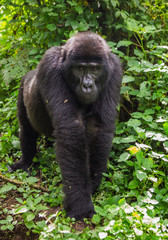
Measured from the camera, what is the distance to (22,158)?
4164 millimetres

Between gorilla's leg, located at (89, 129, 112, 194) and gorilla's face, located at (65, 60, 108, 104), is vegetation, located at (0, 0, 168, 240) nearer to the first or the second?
gorilla's leg, located at (89, 129, 112, 194)

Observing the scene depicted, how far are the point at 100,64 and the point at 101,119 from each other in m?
0.57

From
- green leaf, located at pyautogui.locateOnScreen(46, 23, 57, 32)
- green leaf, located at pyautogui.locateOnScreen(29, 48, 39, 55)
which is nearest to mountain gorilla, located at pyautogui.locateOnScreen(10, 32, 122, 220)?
green leaf, located at pyautogui.locateOnScreen(46, 23, 57, 32)

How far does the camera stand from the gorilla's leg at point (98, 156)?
3150 mm

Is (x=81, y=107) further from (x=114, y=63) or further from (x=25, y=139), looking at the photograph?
(x=25, y=139)

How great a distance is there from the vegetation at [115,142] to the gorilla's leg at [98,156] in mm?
97

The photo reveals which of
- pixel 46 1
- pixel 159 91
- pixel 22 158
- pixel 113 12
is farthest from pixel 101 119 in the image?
pixel 46 1

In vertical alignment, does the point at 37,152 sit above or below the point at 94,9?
below

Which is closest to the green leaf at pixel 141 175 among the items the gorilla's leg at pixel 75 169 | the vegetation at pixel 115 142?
the vegetation at pixel 115 142

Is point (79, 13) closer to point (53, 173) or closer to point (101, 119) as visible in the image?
point (101, 119)

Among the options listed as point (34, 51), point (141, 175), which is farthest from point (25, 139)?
point (141, 175)

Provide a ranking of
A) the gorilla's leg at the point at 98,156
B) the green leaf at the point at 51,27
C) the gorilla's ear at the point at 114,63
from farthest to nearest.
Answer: the green leaf at the point at 51,27, the gorilla's ear at the point at 114,63, the gorilla's leg at the point at 98,156

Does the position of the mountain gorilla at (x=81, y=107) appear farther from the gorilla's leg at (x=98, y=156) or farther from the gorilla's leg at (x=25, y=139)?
the gorilla's leg at (x=25, y=139)

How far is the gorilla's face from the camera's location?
2.97m
